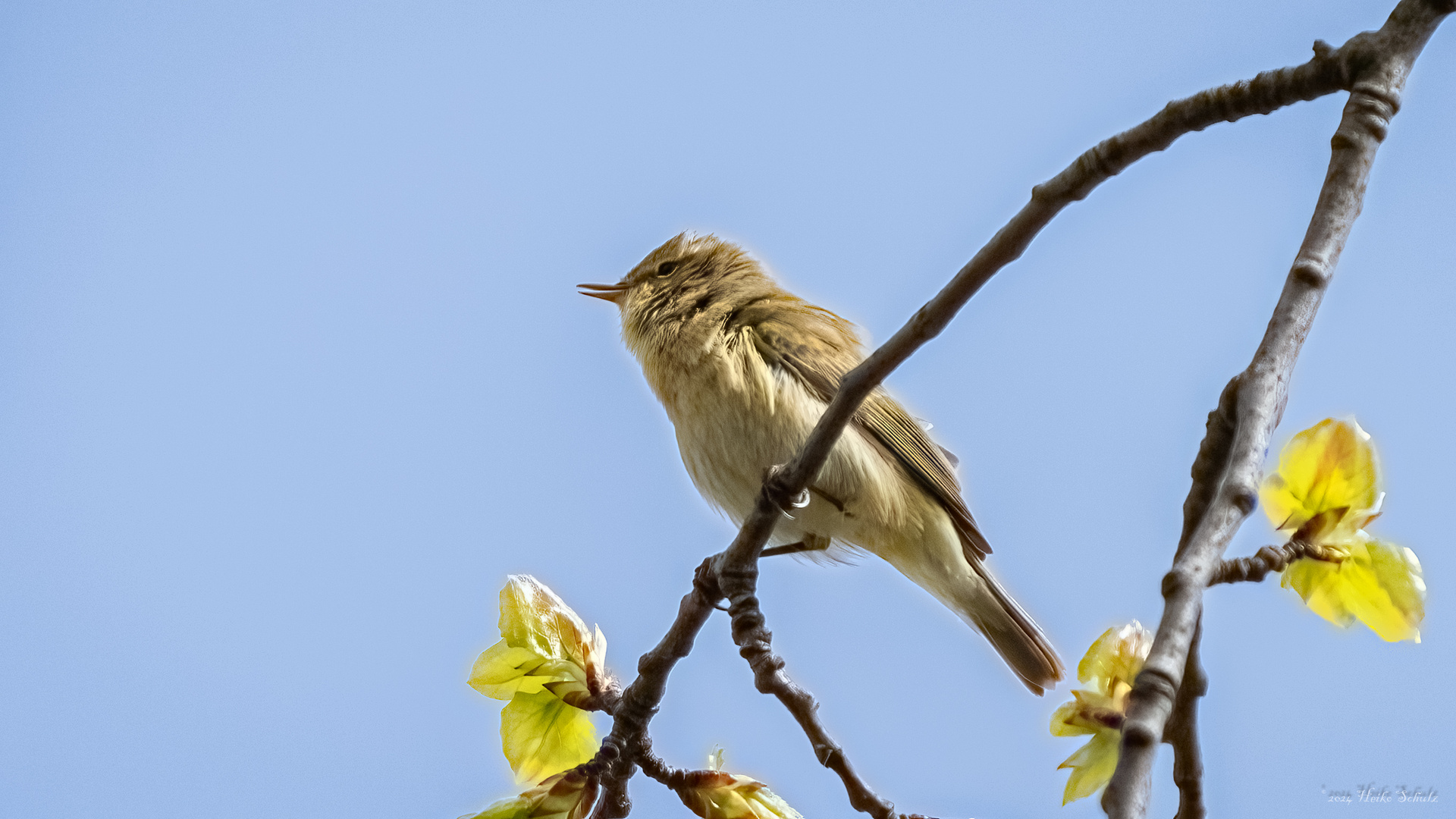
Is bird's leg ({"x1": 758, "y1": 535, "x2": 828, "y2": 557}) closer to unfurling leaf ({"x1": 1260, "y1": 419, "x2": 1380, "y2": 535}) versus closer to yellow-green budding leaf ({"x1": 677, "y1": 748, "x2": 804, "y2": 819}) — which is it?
yellow-green budding leaf ({"x1": 677, "y1": 748, "x2": 804, "y2": 819})

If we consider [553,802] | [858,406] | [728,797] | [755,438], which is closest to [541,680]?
[553,802]

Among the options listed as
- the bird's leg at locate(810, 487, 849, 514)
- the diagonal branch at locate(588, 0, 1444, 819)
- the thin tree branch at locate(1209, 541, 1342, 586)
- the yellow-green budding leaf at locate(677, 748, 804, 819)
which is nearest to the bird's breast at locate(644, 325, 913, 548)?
the bird's leg at locate(810, 487, 849, 514)

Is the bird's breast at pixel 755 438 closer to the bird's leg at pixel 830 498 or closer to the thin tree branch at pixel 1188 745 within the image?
the bird's leg at pixel 830 498

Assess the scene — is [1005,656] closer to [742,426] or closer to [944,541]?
[944,541]

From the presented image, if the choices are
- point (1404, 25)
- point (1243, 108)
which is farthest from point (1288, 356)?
point (1404, 25)

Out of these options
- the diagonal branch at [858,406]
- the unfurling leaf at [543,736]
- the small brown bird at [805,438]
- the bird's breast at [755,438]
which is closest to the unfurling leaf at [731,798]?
the diagonal branch at [858,406]

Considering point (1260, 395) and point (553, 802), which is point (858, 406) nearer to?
point (1260, 395)
